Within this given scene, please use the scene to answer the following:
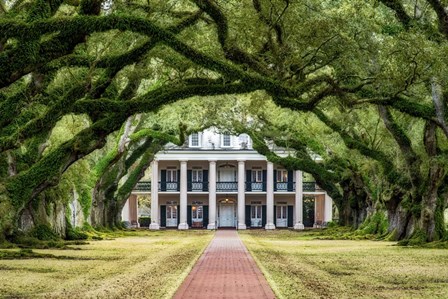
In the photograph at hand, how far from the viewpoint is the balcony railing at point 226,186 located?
71.4 m

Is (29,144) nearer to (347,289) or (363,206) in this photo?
(347,289)

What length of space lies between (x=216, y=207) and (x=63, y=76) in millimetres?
49711

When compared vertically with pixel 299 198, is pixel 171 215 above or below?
below

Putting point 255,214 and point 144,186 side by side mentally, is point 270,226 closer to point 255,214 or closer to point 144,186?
point 255,214

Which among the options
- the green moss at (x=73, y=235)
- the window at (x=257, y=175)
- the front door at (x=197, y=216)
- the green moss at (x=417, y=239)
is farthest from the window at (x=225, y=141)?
the green moss at (x=417, y=239)

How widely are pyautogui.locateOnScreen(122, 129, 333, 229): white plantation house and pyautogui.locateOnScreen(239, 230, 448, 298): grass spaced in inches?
1600

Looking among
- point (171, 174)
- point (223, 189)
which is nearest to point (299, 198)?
point (223, 189)

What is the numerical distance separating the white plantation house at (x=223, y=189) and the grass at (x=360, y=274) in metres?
40.6

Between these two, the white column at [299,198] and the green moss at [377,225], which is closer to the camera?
the green moss at [377,225]

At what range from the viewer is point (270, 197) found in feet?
227

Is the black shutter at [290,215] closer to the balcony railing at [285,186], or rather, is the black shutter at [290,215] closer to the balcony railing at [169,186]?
the balcony railing at [285,186]

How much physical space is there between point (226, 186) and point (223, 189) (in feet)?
1.38

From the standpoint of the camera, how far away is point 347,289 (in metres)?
15.4

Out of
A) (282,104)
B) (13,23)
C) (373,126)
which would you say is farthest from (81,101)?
(373,126)
